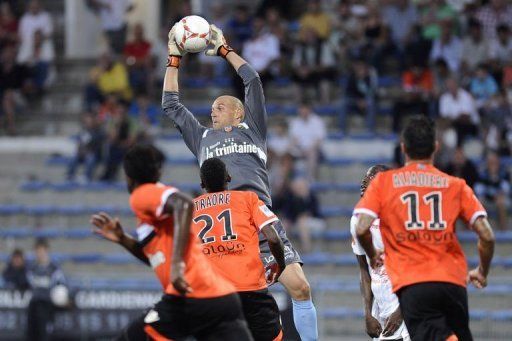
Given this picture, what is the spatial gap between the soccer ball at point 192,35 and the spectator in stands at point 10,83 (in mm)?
15194

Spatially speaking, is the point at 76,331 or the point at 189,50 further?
the point at 76,331

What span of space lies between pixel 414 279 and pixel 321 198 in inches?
515

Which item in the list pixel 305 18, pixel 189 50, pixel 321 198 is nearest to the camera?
pixel 189 50

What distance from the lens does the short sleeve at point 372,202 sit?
902 cm

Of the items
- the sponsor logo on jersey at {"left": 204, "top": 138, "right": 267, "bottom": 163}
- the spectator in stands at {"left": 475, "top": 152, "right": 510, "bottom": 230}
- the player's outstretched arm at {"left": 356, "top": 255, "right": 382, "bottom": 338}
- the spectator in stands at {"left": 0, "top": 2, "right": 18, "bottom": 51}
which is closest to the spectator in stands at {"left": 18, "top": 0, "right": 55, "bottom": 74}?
the spectator in stands at {"left": 0, "top": 2, "right": 18, "bottom": 51}

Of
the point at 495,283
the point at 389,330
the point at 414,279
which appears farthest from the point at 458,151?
the point at 414,279

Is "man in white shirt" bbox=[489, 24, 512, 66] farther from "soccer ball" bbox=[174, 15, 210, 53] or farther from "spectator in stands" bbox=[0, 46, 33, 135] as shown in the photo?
"soccer ball" bbox=[174, 15, 210, 53]

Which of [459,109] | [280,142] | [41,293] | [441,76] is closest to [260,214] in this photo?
[41,293]

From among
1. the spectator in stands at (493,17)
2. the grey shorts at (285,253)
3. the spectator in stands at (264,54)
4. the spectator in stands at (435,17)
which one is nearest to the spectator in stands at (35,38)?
the spectator in stands at (264,54)

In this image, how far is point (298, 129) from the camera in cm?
2214

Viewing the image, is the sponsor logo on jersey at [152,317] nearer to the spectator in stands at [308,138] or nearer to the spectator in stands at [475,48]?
the spectator in stands at [308,138]

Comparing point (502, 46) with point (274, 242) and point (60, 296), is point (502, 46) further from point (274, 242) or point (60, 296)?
point (274, 242)

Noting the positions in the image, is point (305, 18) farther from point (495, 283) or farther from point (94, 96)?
point (495, 283)

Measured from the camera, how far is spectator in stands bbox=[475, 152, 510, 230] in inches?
791
